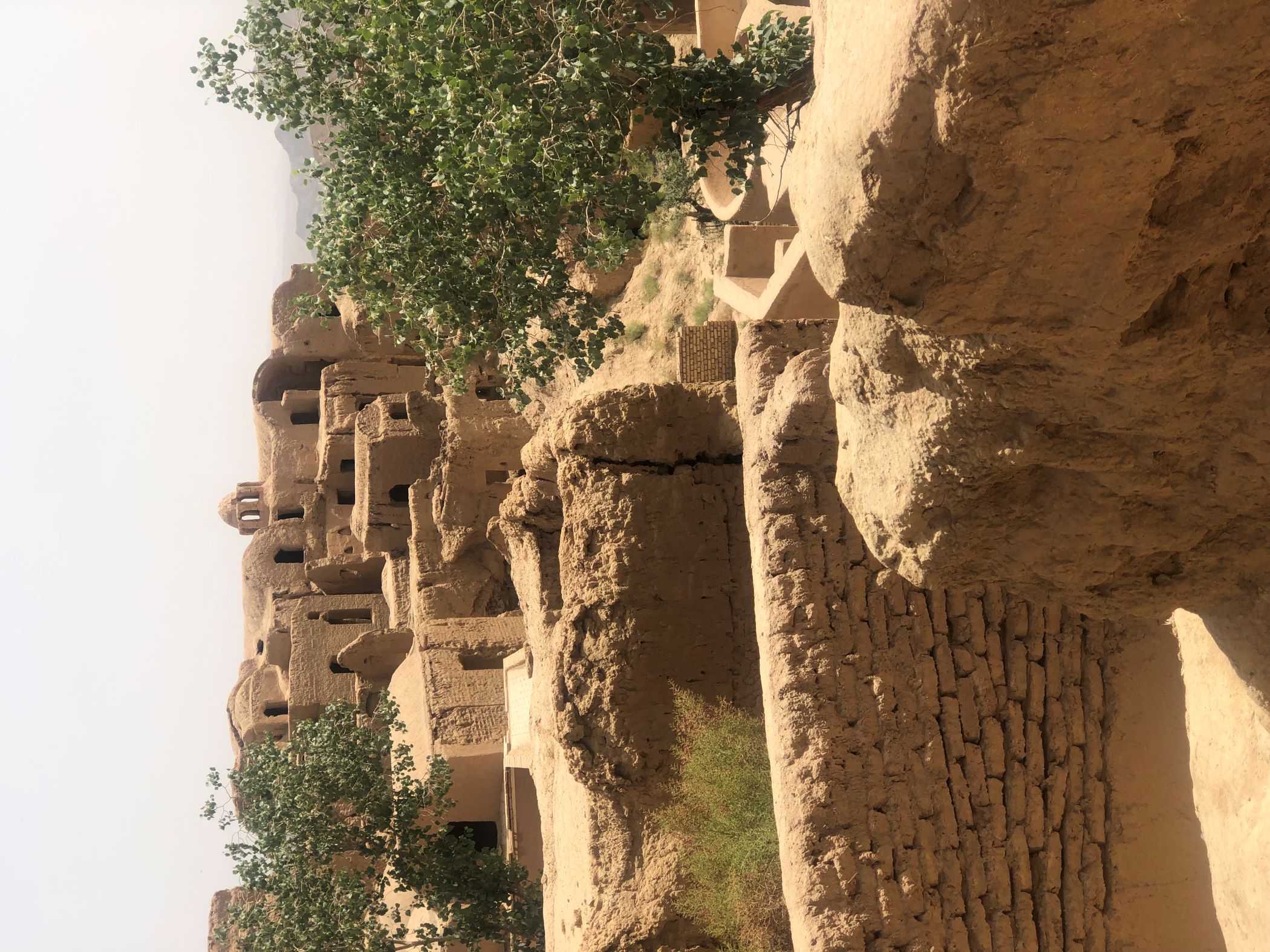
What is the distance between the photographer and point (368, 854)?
455 inches

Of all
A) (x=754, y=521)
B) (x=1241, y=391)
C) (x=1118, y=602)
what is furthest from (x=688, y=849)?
(x=1241, y=391)

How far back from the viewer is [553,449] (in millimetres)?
7309

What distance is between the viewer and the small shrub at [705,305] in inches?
412

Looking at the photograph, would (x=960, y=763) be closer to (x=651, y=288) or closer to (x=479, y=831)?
(x=651, y=288)

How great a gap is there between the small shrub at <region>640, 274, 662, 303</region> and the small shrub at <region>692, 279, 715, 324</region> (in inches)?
31.4

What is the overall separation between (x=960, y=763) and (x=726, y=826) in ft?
6.04

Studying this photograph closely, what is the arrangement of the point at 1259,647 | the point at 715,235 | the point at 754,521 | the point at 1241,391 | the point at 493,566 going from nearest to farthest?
the point at 1241,391
the point at 1259,647
the point at 754,521
the point at 715,235
the point at 493,566

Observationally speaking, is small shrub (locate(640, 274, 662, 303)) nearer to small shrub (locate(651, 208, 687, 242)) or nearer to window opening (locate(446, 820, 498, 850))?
small shrub (locate(651, 208, 687, 242))

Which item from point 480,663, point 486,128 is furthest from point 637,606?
point 480,663

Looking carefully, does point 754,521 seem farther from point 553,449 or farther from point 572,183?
point 572,183

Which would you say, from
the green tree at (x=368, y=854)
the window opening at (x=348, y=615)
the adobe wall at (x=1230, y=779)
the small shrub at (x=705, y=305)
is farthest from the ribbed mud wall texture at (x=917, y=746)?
the window opening at (x=348, y=615)

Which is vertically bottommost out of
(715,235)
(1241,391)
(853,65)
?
(1241,391)

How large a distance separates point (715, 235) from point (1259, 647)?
7574 millimetres

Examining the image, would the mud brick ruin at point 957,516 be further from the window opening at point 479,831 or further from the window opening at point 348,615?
the window opening at point 348,615
